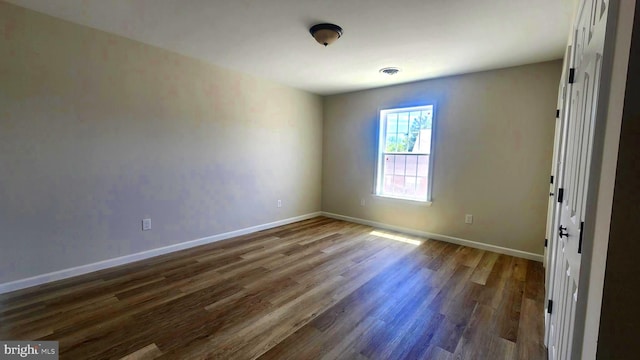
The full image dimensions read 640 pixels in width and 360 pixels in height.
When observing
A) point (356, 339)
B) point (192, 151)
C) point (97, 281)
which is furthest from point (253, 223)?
point (356, 339)

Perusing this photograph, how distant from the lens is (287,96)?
15.7 feet

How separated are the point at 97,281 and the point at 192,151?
1716mm

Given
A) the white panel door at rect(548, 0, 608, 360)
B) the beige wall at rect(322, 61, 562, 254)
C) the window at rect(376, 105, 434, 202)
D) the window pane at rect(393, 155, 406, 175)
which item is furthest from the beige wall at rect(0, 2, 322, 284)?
the white panel door at rect(548, 0, 608, 360)

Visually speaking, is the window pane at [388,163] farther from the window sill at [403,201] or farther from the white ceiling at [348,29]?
the white ceiling at [348,29]

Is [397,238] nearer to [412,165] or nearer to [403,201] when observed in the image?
[403,201]

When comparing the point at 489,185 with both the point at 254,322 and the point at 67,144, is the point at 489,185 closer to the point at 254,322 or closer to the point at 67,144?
the point at 254,322

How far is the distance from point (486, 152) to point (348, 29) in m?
2.55

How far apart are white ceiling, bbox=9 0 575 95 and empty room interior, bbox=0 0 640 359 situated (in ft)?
0.09

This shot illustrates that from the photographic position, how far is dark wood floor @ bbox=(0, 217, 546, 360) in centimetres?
181

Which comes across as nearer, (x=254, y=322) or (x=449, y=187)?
(x=254, y=322)

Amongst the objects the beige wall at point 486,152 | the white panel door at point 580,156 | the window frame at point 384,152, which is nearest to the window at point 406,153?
the window frame at point 384,152

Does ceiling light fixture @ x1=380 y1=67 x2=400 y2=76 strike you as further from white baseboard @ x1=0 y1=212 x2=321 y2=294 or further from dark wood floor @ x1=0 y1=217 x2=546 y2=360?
white baseboard @ x1=0 y1=212 x2=321 y2=294

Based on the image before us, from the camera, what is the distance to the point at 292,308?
89.0 inches

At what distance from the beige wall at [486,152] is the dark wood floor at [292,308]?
1.96 feet
